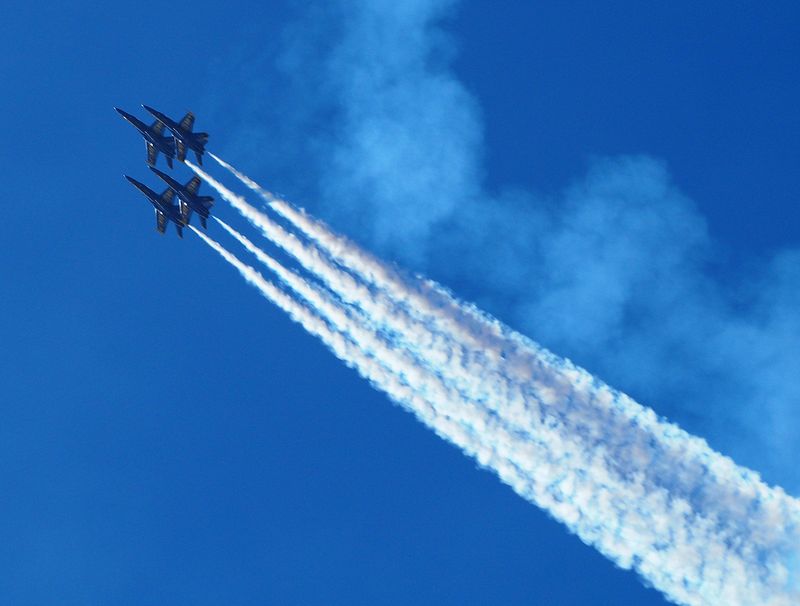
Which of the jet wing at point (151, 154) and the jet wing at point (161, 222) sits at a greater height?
the jet wing at point (151, 154)

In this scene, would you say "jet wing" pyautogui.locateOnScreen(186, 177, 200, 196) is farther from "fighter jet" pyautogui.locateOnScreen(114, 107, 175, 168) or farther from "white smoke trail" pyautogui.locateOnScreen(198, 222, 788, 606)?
"white smoke trail" pyautogui.locateOnScreen(198, 222, 788, 606)

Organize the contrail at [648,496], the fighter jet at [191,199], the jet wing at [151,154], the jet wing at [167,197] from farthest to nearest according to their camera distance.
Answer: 1. the jet wing at [151,154]
2. the jet wing at [167,197]
3. the fighter jet at [191,199]
4. the contrail at [648,496]

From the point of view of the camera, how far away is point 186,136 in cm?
8469

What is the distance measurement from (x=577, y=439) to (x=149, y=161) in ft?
120

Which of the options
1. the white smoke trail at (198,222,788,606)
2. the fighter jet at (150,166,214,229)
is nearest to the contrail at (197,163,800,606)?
the white smoke trail at (198,222,788,606)

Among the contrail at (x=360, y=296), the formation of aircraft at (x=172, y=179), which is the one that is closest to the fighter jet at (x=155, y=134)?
the formation of aircraft at (x=172, y=179)

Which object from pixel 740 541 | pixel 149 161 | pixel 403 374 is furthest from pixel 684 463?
pixel 149 161

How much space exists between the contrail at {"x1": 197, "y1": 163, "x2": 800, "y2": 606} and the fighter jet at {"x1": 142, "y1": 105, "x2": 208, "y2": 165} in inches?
1020

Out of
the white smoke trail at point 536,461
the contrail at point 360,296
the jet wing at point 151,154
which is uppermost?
Answer: the jet wing at point 151,154

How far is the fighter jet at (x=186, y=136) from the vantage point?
84.7 metres

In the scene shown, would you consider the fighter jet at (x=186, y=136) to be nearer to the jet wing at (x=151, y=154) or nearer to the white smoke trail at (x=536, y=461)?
the jet wing at (x=151, y=154)

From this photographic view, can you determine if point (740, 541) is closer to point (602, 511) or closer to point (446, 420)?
point (602, 511)

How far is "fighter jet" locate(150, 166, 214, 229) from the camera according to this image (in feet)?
273

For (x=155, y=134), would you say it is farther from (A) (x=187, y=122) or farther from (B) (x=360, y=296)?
(B) (x=360, y=296)
